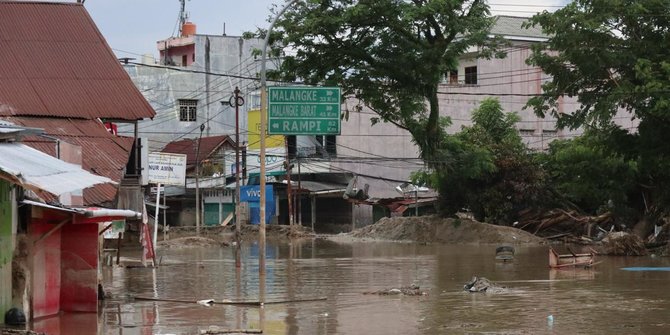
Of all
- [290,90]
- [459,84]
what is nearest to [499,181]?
[459,84]

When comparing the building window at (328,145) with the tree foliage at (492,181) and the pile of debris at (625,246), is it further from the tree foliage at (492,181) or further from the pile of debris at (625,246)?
the pile of debris at (625,246)

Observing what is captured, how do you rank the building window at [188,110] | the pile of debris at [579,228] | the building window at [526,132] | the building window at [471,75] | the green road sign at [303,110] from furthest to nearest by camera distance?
the building window at [188,110] < the building window at [471,75] < the building window at [526,132] < the pile of debris at [579,228] < the green road sign at [303,110]

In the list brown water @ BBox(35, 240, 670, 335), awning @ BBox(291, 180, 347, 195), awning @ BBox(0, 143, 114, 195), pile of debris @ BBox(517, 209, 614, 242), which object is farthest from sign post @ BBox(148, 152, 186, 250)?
awning @ BBox(291, 180, 347, 195)

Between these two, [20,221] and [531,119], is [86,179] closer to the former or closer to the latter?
[20,221]

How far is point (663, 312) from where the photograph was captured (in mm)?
17453

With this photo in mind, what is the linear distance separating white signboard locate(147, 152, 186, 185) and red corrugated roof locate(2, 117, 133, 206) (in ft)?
39.2

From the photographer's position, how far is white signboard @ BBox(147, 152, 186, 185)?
36.5 m

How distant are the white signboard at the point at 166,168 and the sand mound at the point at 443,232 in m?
16.9

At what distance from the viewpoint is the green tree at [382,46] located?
140 ft

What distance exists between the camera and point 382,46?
4344 centimetres

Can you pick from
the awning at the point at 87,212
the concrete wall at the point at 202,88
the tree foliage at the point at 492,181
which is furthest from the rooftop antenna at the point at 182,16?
the awning at the point at 87,212

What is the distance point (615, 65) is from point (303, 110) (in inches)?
709

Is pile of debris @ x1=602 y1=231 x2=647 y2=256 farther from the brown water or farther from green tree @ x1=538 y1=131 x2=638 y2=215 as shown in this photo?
green tree @ x1=538 y1=131 x2=638 y2=215

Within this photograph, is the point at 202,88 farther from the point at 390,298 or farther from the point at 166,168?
the point at 390,298
